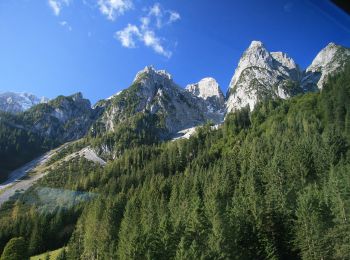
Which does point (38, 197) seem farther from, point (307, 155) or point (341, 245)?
point (341, 245)

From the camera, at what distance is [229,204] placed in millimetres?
87312

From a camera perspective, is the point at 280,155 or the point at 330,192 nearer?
the point at 330,192

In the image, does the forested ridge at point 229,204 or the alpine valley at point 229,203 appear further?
the forested ridge at point 229,204

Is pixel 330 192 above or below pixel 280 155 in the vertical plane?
below

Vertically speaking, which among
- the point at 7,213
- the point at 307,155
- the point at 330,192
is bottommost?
the point at 7,213

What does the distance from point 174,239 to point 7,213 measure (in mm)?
116421

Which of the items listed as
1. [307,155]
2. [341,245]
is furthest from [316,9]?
[307,155]

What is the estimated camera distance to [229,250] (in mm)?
62656

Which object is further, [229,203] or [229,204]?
[229,203]

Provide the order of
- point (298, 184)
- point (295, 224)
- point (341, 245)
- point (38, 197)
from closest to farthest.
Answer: point (341, 245) → point (295, 224) → point (298, 184) → point (38, 197)

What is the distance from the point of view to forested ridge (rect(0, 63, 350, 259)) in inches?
2477

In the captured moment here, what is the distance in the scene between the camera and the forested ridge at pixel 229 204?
62.9 m

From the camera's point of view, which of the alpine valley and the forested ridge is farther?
the forested ridge

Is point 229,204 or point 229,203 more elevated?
point 229,203
